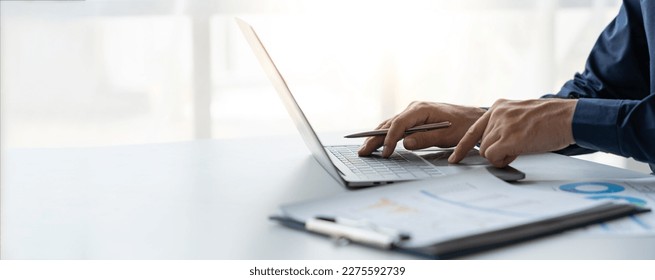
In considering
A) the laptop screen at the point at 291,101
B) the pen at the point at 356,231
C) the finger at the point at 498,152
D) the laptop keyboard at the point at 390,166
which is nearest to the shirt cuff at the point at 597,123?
the finger at the point at 498,152

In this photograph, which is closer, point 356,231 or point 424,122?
point 356,231

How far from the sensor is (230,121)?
3865mm

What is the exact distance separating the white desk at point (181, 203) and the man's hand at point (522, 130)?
4cm

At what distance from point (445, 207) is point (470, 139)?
0.39m

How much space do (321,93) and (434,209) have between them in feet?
10.1

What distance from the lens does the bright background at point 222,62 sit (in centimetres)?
372

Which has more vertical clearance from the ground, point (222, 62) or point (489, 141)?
point (489, 141)

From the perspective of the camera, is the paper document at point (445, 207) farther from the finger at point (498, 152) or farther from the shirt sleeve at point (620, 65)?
the shirt sleeve at point (620, 65)

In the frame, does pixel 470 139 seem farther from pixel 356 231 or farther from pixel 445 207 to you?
pixel 356 231

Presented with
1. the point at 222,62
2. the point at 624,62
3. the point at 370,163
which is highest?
the point at 624,62

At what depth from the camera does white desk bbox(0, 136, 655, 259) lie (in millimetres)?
745

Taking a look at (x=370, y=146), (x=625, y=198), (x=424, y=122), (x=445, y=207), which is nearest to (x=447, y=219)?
(x=445, y=207)

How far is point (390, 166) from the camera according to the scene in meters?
1.17

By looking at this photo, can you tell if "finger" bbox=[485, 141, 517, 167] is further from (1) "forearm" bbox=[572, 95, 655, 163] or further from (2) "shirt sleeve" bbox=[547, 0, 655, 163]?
(2) "shirt sleeve" bbox=[547, 0, 655, 163]
